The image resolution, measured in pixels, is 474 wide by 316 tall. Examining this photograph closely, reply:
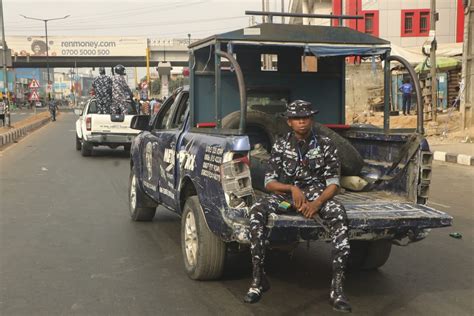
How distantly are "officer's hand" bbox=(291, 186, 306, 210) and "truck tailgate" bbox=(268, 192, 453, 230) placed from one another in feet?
0.28

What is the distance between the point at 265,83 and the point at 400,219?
2.81 metres

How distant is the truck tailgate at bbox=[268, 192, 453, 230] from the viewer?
4172 mm

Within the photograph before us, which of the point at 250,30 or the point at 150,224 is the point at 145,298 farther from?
the point at 150,224

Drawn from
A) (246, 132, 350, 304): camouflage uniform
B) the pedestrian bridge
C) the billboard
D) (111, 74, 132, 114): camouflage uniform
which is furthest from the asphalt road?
the billboard

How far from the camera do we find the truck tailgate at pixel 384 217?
164 inches

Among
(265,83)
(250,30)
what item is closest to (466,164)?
(265,83)

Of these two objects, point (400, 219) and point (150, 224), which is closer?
point (400, 219)

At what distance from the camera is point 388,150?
17.6ft

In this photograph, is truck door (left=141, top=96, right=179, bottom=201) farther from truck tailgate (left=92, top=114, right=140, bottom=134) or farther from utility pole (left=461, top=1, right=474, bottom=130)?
utility pole (left=461, top=1, right=474, bottom=130)

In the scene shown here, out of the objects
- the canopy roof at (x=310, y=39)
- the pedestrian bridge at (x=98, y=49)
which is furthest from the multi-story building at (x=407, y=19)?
the canopy roof at (x=310, y=39)

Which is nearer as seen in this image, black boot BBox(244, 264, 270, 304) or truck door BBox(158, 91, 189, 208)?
black boot BBox(244, 264, 270, 304)

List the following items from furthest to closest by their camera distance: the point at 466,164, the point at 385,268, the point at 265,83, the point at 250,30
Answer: the point at 466,164
the point at 265,83
the point at 385,268
the point at 250,30

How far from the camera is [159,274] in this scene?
5219mm

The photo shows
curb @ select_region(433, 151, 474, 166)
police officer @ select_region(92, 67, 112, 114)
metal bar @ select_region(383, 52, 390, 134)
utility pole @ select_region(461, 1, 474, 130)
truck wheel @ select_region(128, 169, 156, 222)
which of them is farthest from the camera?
utility pole @ select_region(461, 1, 474, 130)
